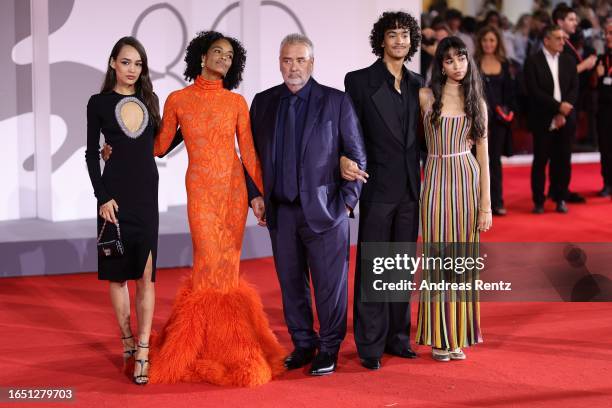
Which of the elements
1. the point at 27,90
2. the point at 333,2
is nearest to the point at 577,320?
the point at 333,2

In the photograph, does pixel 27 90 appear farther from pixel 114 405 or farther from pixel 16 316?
pixel 114 405

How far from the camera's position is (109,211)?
165 inches

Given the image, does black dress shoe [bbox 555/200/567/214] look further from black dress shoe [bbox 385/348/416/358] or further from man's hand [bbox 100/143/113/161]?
man's hand [bbox 100/143/113/161]

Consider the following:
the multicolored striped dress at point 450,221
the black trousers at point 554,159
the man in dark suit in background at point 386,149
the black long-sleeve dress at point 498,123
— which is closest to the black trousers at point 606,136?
the black trousers at point 554,159

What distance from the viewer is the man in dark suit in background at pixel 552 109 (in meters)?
8.68

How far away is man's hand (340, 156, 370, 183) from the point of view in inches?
167

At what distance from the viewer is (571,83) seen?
28.8 ft

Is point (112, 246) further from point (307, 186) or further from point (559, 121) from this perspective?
point (559, 121)

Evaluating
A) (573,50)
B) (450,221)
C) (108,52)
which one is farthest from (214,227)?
(573,50)

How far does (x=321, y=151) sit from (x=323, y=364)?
3.17 feet

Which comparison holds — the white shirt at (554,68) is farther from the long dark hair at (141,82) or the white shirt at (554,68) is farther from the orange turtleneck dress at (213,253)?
the long dark hair at (141,82)

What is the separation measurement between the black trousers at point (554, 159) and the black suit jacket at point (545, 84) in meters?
0.10

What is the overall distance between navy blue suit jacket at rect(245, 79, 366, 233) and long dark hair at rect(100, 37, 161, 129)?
463mm

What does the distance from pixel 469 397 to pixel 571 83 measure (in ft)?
17.6
